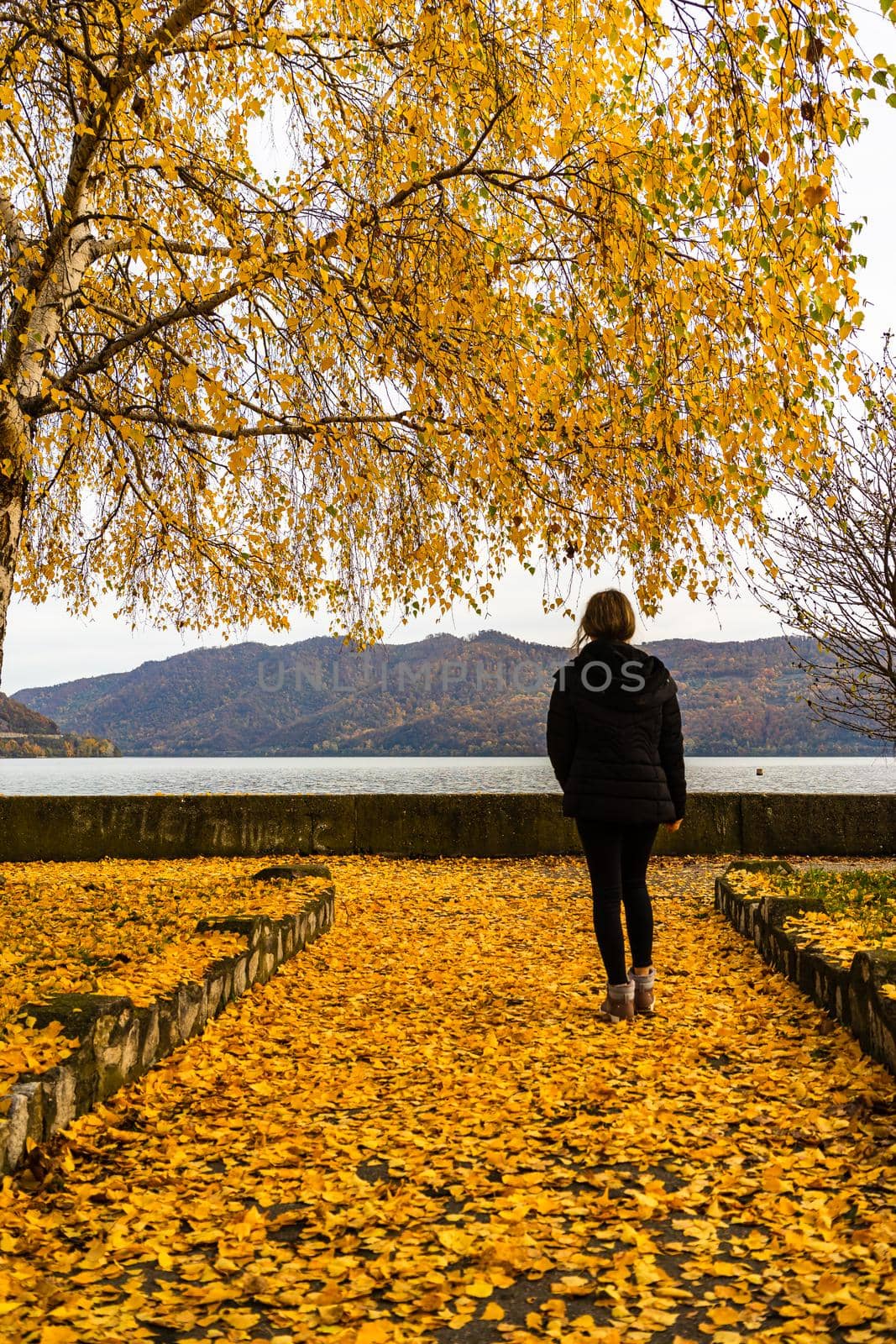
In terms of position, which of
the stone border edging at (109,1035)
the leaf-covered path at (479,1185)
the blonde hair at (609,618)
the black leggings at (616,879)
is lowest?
the leaf-covered path at (479,1185)

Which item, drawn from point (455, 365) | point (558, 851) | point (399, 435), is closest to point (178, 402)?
point (399, 435)

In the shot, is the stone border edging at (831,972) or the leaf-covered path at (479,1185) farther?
the stone border edging at (831,972)

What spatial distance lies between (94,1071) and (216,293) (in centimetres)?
502

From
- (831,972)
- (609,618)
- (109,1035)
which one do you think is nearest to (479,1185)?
(109,1035)

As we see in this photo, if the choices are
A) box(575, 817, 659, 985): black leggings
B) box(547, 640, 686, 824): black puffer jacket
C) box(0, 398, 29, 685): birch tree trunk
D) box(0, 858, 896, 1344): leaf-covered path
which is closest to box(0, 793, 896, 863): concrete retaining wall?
box(0, 398, 29, 685): birch tree trunk

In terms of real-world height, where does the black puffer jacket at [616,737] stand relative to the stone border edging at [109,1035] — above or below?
above

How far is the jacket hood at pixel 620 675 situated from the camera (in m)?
4.30

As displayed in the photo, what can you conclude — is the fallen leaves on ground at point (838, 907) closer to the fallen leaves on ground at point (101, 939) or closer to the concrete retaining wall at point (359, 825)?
the fallen leaves on ground at point (101, 939)

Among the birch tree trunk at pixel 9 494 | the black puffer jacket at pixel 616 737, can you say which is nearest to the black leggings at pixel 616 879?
the black puffer jacket at pixel 616 737

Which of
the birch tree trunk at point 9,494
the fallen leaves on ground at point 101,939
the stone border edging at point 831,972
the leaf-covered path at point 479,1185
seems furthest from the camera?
the birch tree trunk at point 9,494

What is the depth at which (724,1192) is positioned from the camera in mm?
2697

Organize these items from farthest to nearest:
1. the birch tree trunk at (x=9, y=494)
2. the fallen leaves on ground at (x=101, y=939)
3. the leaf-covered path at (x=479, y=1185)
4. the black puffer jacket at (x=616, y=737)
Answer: the birch tree trunk at (x=9, y=494) < the black puffer jacket at (x=616, y=737) < the fallen leaves on ground at (x=101, y=939) < the leaf-covered path at (x=479, y=1185)

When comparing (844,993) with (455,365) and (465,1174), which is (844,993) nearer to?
(465,1174)

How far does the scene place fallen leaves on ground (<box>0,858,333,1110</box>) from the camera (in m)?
3.37
